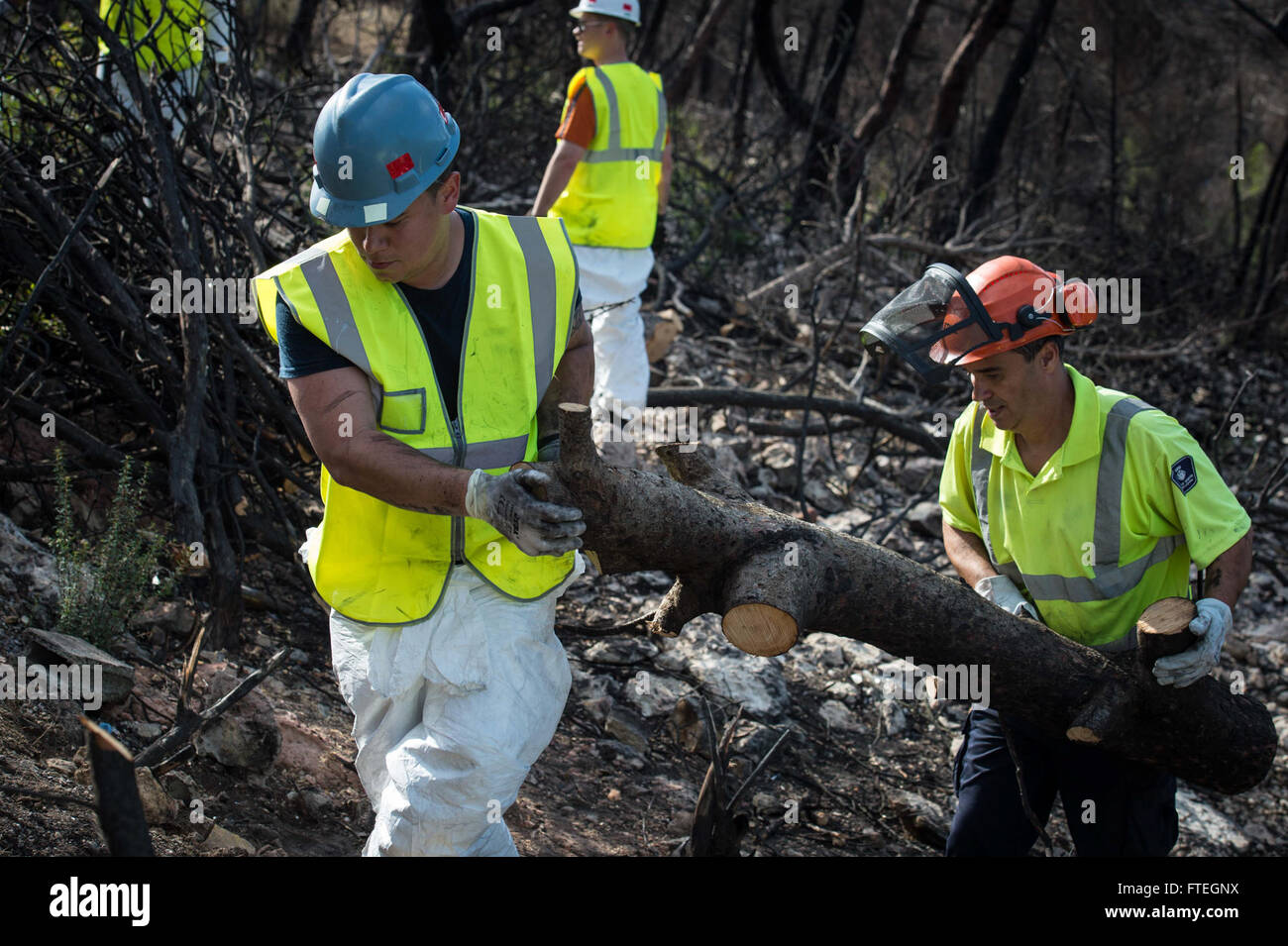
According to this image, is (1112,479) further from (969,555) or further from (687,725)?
(687,725)

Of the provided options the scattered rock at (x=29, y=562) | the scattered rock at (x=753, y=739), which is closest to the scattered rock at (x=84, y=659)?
the scattered rock at (x=29, y=562)

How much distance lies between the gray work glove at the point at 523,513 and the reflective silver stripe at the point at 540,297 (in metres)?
0.34

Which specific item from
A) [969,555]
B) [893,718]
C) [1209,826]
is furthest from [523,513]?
[1209,826]

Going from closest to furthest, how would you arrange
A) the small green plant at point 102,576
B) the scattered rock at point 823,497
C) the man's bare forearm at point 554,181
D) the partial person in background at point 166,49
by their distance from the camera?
the small green plant at point 102,576 < the partial person in background at point 166,49 < the man's bare forearm at point 554,181 < the scattered rock at point 823,497

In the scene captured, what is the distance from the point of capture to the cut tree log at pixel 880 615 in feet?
7.33

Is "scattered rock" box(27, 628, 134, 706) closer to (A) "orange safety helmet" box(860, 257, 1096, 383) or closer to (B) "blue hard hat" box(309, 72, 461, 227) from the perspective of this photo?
(B) "blue hard hat" box(309, 72, 461, 227)

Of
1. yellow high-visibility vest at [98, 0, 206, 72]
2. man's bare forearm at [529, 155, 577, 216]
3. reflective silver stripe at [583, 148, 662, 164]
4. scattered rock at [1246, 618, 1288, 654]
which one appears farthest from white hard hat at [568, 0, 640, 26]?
scattered rock at [1246, 618, 1288, 654]

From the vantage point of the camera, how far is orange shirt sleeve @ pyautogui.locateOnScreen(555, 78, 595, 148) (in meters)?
4.77

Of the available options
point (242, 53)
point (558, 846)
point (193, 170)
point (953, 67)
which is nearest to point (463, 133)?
point (242, 53)

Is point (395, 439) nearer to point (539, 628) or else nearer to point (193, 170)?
point (539, 628)

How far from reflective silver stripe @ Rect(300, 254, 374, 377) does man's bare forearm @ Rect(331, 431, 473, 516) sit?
152 mm

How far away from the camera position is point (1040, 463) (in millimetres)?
2594
